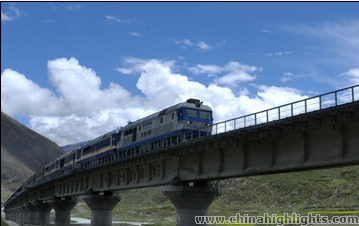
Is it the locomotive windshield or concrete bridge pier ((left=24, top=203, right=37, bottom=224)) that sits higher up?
the locomotive windshield

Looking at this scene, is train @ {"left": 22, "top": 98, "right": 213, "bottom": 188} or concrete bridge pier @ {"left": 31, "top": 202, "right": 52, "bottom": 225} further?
concrete bridge pier @ {"left": 31, "top": 202, "right": 52, "bottom": 225}

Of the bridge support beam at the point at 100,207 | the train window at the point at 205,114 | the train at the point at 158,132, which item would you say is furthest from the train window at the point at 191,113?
the bridge support beam at the point at 100,207

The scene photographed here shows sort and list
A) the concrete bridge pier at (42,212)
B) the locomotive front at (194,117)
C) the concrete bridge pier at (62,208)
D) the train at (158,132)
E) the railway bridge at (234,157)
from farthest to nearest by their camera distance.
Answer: the concrete bridge pier at (42,212)
the concrete bridge pier at (62,208)
the train at (158,132)
the locomotive front at (194,117)
the railway bridge at (234,157)

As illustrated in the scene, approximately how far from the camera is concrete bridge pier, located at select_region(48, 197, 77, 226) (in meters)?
80.2

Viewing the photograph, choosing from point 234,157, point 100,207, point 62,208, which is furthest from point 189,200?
point 62,208

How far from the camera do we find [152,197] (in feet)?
433

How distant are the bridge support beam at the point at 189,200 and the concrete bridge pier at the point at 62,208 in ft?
160

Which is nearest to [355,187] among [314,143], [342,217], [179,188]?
[342,217]

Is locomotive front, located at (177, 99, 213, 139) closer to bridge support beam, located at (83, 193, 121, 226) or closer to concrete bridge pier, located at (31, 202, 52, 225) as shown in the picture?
bridge support beam, located at (83, 193, 121, 226)

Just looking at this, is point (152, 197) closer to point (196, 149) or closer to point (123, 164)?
point (123, 164)

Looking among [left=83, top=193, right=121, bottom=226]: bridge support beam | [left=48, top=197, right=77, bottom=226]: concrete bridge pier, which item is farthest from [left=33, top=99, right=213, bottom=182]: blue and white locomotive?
[left=48, top=197, right=77, bottom=226]: concrete bridge pier

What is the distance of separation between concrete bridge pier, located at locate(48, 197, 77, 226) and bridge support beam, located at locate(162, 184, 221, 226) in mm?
48773

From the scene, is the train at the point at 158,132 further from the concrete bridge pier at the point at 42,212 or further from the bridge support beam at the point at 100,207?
the concrete bridge pier at the point at 42,212

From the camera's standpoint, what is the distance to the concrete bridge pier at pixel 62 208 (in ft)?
263
